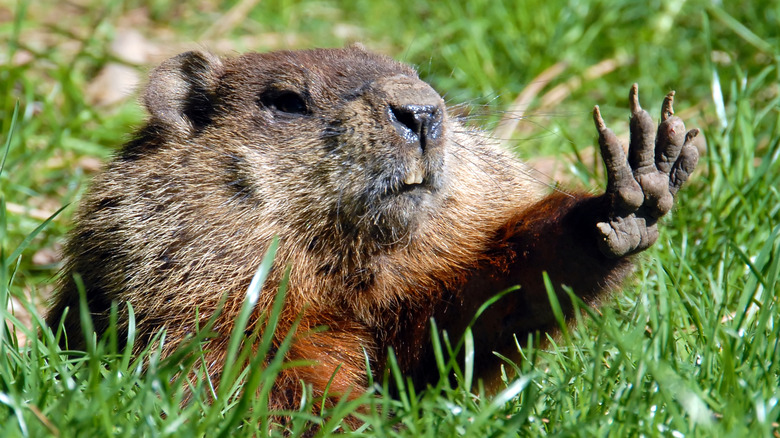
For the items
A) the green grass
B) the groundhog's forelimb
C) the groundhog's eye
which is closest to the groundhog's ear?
the groundhog's eye

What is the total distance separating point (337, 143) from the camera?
335 cm

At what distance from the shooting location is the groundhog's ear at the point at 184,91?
3.78 meters

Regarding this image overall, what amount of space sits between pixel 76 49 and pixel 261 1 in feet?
5.54

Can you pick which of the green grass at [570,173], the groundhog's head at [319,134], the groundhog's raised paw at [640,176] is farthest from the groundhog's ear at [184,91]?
the groundhog's raised paw at [640,176]

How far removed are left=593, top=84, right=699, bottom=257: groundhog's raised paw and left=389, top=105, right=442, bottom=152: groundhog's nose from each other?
56 centimetres

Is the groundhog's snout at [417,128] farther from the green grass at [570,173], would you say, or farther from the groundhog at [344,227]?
the green grass at [570,173]

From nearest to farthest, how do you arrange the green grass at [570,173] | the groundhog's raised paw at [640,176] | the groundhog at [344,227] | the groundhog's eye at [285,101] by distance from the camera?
the green grass at [570,173] < the groundhog's raised paw at [640,176] < the groundhog at [344,227] < the groundhog's eye at [285,101]

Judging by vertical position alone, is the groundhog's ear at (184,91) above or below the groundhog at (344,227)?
above

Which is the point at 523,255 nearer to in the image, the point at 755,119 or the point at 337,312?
the point at 337,312

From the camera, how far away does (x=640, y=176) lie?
3070 millimetres

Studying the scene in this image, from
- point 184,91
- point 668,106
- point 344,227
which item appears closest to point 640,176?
point 668,106

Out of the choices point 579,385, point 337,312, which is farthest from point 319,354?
point 579,385

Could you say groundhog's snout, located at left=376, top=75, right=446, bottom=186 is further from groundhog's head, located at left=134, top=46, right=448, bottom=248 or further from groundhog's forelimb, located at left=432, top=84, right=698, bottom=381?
groundhog's forelimb, located at left=432, top=84, right=698, bottom=381

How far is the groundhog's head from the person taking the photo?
10.6ft
